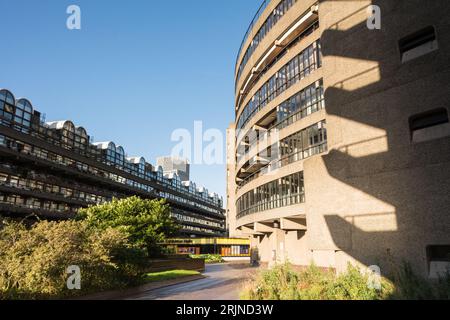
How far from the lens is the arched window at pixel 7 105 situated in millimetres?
50069

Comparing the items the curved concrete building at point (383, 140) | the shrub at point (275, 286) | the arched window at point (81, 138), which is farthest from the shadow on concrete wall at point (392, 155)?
the arched window at point (81, 138)

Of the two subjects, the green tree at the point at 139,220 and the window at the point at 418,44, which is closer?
the window at the point at 418,44

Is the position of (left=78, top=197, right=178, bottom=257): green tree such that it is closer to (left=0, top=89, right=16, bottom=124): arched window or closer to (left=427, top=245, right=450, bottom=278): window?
(left=0, top=89, right=16, bottom=124): arched window

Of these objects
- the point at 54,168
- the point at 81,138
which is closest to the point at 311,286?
the point at 54,168

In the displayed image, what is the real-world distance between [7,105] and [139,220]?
31.4 m

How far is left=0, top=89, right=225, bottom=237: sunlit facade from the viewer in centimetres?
5078

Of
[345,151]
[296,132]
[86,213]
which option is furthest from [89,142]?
[345,151]

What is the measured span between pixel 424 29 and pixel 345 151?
4521mm

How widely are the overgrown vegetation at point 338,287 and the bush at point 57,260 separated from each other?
29.9ft

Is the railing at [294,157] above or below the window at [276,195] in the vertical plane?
above

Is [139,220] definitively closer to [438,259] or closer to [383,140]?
[383,140]

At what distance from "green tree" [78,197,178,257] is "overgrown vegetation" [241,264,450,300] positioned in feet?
74.6

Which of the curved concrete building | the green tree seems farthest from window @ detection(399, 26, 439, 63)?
the green tree

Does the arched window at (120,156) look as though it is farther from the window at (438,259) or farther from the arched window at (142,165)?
the window at (438,259)
